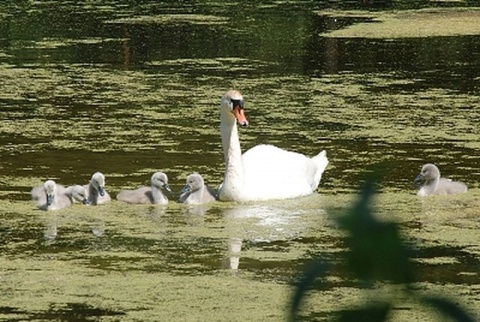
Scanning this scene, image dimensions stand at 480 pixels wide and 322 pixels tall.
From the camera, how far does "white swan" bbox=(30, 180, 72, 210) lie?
5.51m

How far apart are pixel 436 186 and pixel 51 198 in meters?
1.82

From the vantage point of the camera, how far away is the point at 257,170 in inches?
235

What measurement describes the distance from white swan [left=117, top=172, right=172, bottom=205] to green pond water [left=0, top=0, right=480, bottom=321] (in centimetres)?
4

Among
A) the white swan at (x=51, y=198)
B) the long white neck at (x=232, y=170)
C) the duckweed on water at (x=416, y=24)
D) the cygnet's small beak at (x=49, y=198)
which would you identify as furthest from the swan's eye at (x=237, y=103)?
the duckweed on water at (x=416, y=24)

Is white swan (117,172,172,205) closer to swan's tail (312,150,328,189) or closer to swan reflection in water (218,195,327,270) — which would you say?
swan reflection in water (218,195,327,270)

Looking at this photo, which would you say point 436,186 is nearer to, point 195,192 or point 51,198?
point 195,192

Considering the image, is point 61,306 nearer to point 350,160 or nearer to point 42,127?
point 350,160

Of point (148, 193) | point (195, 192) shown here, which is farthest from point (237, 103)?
point (148, 193)

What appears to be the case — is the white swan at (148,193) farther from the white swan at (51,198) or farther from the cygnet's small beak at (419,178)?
the cygnet's small beak at (419,178)

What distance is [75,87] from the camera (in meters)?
9.84

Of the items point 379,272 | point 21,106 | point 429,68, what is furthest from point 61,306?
point 429,68

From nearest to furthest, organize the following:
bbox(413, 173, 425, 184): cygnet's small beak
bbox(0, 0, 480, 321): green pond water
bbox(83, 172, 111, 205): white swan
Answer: bbox(0, 0, 480, 321): green pond water < bbox(83, 172, 111, 205): white swan < bbox(413, 173, 425, 184): cygnet's small beak

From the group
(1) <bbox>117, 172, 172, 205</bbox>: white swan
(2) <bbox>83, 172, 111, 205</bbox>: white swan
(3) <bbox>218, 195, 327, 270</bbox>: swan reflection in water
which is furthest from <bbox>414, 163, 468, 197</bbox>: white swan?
(2) <bbox>83, 172, 111, 205</bbox>: white swan

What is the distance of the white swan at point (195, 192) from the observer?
5.68 m
